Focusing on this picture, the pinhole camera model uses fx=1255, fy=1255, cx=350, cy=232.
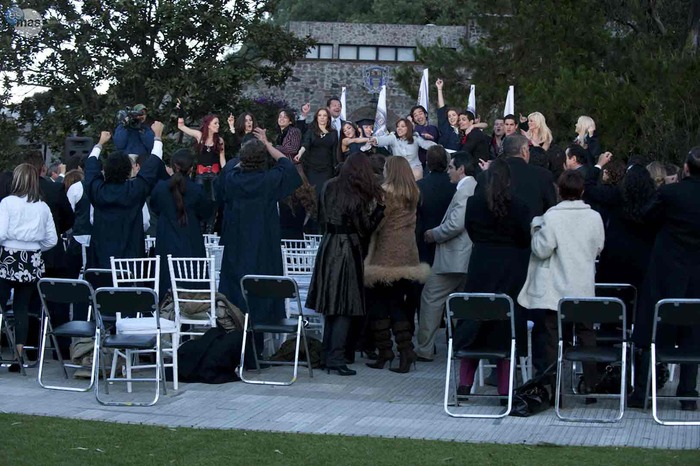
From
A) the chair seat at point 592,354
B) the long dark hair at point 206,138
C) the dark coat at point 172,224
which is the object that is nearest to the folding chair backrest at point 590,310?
the chair seat at point 592,354

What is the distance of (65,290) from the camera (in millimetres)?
9922

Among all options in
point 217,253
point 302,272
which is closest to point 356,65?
point 217,253

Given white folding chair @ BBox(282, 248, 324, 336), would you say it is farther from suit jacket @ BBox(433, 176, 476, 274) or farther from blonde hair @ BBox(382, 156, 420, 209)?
suit jacket @ BBox(433, 176, 476, 274)

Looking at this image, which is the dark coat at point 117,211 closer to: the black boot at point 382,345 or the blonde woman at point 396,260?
the blonde woman at point 396,260

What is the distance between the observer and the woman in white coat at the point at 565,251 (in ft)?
30.7

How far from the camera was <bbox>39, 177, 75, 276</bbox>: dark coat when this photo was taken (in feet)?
38.6

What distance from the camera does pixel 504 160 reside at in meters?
9.78

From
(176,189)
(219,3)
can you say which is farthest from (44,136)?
(176,189)

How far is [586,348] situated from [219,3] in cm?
2192

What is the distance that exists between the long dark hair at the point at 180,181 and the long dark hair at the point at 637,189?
13.3 feet

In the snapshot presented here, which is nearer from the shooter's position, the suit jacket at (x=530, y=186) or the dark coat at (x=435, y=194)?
the suit jacket at (x=530, y=186)

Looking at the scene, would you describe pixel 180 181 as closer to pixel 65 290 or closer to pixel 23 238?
pixel 23 238

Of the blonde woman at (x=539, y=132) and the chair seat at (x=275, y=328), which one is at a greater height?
the blonde woman at (x=539, y=132)

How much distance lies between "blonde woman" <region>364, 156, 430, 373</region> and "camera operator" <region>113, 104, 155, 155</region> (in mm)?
4003
